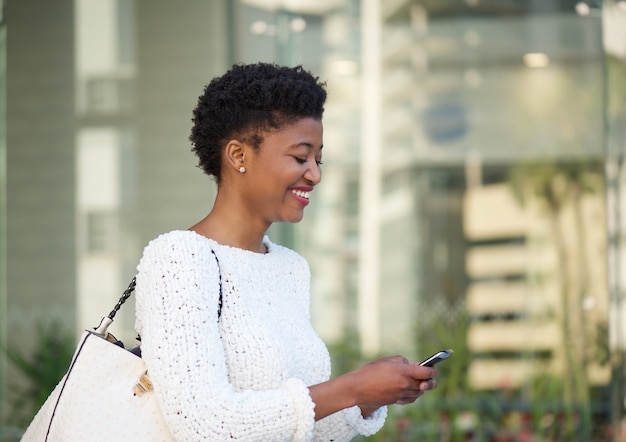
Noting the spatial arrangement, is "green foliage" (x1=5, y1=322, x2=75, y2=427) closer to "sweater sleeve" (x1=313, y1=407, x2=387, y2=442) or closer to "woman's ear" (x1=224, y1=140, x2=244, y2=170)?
"sweater sleeve" (x1=313, y1=407, x2=387, y2=442)

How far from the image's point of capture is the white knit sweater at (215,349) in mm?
1805

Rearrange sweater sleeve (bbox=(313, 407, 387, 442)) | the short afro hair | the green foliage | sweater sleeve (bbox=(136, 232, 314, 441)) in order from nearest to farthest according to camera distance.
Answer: sweater sleeve (bbox=(136, 232, 314, 441)) < the short afro hair < sweater sleeve (bbox=(313, 407, 387, 442)) < the green foliage

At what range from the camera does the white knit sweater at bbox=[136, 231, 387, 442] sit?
A: 1805 mm

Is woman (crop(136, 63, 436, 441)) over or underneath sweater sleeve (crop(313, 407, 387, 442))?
over

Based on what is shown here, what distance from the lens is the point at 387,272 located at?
6.48m

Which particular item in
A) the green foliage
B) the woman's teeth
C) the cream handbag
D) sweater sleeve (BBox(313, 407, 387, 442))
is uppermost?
the woman's teeth

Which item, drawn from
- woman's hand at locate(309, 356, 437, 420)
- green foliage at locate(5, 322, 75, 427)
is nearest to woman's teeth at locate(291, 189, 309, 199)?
woman's hand at locate(309, 356, 437, 420)

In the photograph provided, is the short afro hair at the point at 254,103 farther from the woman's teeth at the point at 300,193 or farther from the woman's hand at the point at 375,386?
the woman's hand at the point at 375,386

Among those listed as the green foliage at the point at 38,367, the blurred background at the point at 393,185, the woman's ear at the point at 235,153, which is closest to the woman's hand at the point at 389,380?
the woman's ear at the point at 235,153

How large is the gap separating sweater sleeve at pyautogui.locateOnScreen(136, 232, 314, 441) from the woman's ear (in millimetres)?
225

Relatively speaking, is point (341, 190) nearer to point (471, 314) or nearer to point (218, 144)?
point (471, 314)

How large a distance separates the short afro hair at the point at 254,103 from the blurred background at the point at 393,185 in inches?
137

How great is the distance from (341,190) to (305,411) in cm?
451

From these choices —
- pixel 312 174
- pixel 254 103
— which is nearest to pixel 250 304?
pixel 312 174
